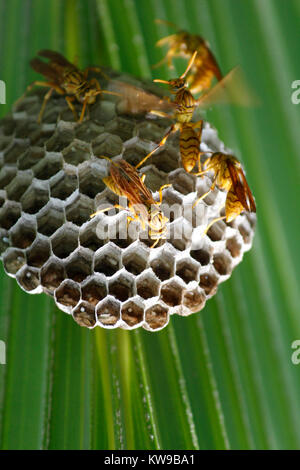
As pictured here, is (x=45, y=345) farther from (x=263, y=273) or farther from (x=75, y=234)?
(x=263, y=273)

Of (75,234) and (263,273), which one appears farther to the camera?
(263,273)

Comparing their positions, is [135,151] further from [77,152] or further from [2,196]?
Result: [2,196]

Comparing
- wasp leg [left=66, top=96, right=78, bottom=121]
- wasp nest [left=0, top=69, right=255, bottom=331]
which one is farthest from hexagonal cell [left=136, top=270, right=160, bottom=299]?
wasp leg [left=66, top=96, right=78, bottom=121]

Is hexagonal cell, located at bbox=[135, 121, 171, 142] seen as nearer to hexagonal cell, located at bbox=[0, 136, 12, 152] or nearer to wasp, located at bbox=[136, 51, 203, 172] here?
wasp, located at bbox=[136, 51, 203, 172]

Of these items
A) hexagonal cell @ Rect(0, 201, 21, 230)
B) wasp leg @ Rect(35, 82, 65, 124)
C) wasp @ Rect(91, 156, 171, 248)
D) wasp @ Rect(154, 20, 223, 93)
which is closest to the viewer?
wasp @ Rect(91, 156, 171, 248)

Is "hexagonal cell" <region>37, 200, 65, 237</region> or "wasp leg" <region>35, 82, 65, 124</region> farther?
"wasp leg" <region>35, 82, 65, 124</region>

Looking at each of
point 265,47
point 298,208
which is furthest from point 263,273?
point 265,47

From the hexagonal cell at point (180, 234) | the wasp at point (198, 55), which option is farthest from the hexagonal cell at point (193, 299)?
the wasp at point (198, 55)
